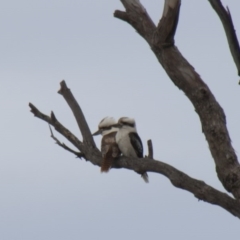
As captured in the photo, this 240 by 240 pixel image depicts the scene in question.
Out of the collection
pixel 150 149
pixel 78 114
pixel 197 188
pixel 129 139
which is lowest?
pixel 197 188

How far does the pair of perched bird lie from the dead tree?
1.57m

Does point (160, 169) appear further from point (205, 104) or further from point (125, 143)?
point (125, 143)

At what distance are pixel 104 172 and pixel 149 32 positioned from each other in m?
1.95

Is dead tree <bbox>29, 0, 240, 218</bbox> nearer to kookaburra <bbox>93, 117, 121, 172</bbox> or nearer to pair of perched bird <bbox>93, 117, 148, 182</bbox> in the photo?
kookaburra <bbox>93, 117, 121, 172</bbox>

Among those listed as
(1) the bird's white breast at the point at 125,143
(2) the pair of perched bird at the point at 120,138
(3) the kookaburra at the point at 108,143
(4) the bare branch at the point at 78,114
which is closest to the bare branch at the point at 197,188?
(4) the bare branch at the point at 78,114

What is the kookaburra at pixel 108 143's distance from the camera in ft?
32.4

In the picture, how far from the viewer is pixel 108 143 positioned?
442 inches

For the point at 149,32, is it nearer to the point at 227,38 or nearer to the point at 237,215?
the point at 227,38

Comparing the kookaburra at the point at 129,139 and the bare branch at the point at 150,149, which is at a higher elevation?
the kookaburra at the point at 129,139

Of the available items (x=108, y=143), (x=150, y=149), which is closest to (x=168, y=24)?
(x=150, y=149)

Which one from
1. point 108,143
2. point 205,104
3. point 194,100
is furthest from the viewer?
point 108,143

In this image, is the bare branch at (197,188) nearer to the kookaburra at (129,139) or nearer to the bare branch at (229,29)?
the bare branch at (229,29)

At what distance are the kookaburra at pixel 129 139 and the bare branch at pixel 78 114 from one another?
1.45 meters

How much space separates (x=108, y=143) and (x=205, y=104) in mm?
3171
